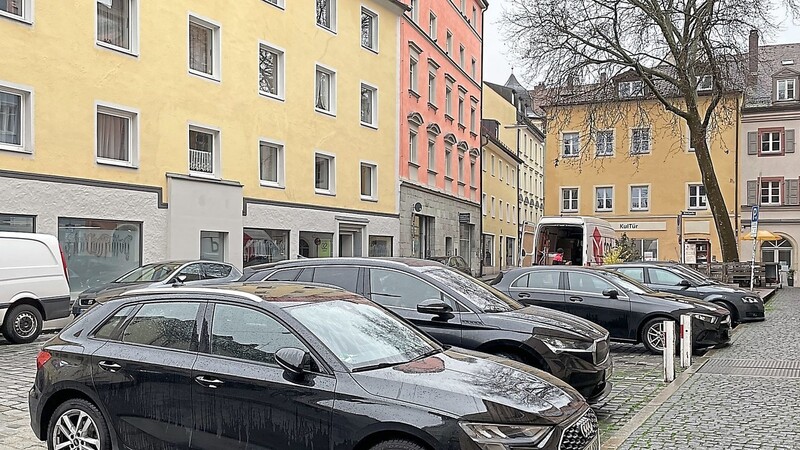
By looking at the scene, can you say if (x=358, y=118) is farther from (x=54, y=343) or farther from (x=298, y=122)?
(x=54, y=343)

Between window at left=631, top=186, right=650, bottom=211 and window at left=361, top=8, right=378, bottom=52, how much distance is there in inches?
1138

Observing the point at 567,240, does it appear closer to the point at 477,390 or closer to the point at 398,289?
the point at 398,289

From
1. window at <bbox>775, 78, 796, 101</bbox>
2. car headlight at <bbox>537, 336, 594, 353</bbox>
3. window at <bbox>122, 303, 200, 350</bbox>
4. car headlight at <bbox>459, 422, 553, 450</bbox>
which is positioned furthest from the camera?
window at <bbox>775, 78, 796, 101</bbox>

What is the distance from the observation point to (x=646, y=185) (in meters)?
53.4

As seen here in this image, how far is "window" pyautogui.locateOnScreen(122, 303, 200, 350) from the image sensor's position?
5.67 m

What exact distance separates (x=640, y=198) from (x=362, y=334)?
2005 inches

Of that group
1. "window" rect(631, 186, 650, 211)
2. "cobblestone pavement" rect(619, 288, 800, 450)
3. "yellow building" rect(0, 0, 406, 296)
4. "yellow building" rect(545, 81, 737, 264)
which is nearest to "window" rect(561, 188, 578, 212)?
"yellow building" rect(545, 81, 737, 264)

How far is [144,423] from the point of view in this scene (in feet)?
18.2

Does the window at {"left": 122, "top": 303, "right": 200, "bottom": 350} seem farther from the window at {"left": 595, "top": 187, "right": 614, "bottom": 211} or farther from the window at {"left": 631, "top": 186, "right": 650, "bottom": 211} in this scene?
the window at {"left": 595, "top": 187, "right": 614, "bottom": 211}

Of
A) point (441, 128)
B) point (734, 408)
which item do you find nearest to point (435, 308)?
point (734, 408)

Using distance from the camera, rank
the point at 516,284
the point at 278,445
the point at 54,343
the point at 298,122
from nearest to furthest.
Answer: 1. the point at 278,445
2. the point at 54,343
3. the point at 516,284
4. the point at 298,122

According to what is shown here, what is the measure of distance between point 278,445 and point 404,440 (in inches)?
34.3

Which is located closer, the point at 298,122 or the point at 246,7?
the point at 246,7

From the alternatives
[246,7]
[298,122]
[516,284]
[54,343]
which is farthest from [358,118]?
[54,343]
